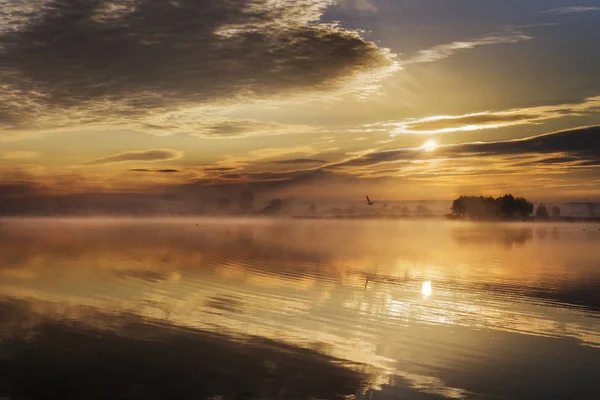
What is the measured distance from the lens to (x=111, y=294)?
36000 mm

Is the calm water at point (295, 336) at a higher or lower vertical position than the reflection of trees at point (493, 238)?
higher

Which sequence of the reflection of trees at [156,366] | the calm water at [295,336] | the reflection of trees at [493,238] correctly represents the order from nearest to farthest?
the reflection of trees at [156,366] → the calm water at [295,336] → the reflection of trees at [493,238]

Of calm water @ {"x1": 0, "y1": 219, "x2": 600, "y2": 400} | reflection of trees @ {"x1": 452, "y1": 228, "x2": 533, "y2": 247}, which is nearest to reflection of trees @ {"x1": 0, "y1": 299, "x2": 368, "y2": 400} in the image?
calm water @ {"x1": 0, "y1": 219, "x2": 600, "y2": 400}

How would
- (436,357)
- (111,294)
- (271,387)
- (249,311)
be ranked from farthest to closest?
(111,294)
(249,311)
(436,357)
(271,387)

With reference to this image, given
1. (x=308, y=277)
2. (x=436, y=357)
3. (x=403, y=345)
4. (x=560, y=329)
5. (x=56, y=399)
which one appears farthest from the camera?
(x=308, y=277)

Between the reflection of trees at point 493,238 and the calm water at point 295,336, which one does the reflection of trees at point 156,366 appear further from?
the reflection of trees at point 493,238

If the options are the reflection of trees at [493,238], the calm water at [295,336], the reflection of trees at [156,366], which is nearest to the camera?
the reflection of trees at [156,366]

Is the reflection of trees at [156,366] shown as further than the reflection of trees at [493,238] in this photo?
No

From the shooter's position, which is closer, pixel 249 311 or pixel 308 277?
pixel 249 311

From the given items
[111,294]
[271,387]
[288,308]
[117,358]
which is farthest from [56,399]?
[111,294]

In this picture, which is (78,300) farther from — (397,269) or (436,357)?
(397,269)

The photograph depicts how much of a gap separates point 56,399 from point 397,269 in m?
40.5

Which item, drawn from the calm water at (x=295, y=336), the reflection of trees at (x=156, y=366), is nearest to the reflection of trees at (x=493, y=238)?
the calm water at (x=295, y=336)

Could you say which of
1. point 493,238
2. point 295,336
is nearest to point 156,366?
point 295,336
